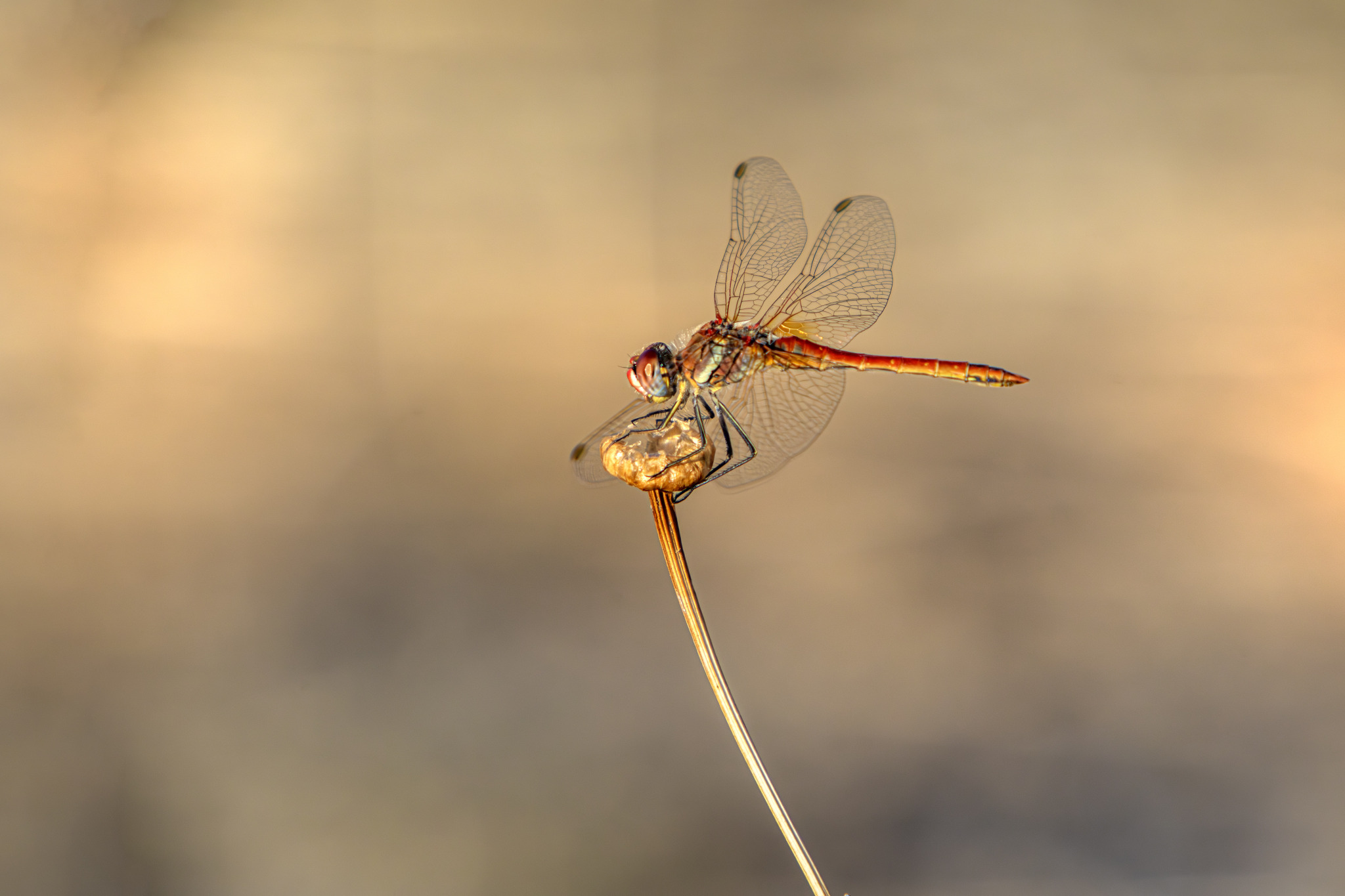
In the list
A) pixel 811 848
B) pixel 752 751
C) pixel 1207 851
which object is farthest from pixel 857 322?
pixel 1207 851

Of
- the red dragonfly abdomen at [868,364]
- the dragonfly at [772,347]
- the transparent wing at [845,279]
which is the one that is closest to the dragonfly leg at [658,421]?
the dragonfly at [772,347]

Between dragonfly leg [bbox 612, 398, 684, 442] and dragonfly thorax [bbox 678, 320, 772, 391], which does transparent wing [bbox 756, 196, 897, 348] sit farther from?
dragonfly leg [bbox 612, 398, 684, 442]

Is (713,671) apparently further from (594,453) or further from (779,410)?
(779,410)

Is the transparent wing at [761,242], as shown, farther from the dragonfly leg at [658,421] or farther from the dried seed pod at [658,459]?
the dried seed pod at [658,459]

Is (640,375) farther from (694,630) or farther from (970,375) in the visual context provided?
(970,375)

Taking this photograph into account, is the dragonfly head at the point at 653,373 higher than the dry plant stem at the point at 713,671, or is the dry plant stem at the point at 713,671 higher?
the dragonfly head at the point at 653,373

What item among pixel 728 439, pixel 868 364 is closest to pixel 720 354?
pixel 728 439

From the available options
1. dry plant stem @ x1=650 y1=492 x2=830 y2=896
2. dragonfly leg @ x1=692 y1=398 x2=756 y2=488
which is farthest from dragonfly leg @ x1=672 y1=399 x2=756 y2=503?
dry plant stem @ x1=650 y1=492 x2=830 y2=896
